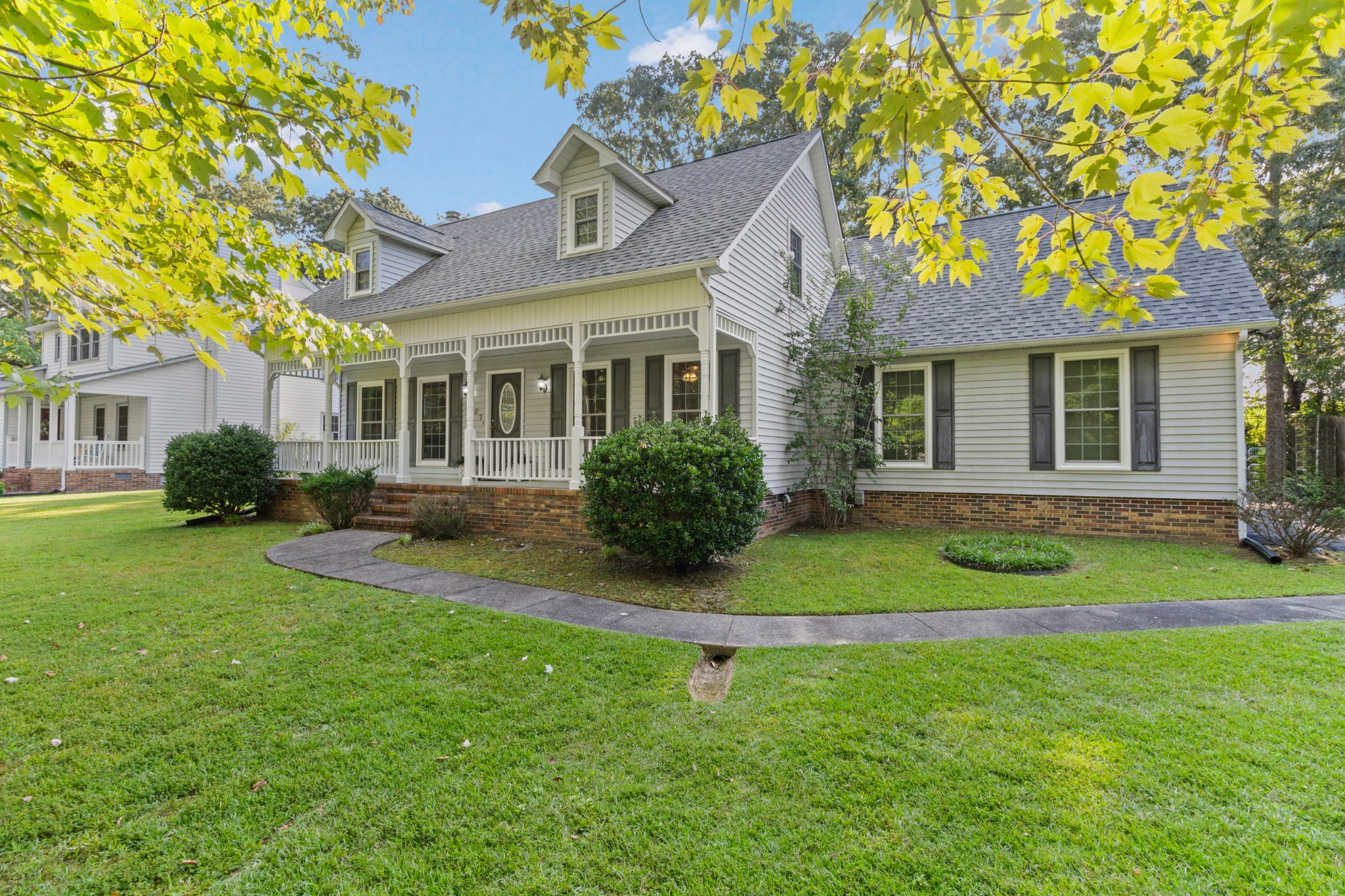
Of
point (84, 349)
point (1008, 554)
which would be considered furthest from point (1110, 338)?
point (84, 349)

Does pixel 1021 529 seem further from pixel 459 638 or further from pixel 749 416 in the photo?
pixel 459 638

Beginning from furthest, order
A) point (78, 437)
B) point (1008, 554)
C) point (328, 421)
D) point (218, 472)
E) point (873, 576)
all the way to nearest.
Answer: point (78, 437), point (328, 421), point (218, 472), point (1008, 554), point (873, 576)

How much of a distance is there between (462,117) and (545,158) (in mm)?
2425

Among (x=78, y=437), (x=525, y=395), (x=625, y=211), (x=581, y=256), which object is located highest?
(x=625, y=211)

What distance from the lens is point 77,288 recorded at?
363cm

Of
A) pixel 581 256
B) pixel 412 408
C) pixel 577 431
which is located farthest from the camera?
pixel 412 408

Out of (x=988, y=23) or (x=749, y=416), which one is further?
(x=749, y=416)

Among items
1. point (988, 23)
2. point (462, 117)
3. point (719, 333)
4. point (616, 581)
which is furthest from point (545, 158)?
point (988, 23)

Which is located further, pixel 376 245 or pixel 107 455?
pixel 107 455

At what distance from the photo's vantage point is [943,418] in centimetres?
1033

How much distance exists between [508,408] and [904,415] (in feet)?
26.1

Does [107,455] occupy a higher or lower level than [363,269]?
lower

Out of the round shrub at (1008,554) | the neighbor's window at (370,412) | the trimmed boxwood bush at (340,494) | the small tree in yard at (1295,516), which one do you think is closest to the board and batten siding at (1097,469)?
the small tree in yard at (1295,516)

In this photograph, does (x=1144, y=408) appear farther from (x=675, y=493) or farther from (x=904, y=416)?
(x=675, y=493)
